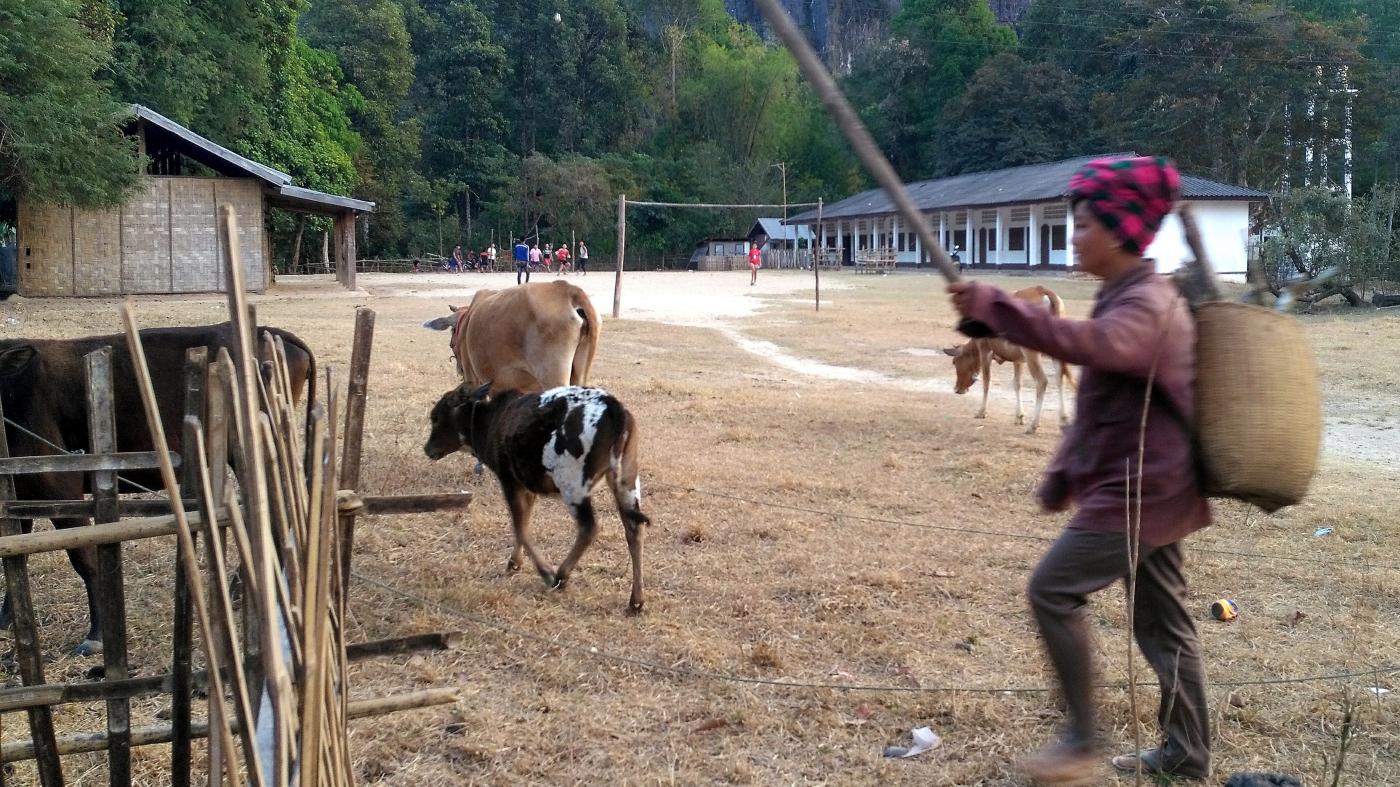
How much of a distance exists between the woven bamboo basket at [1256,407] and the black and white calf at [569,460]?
9.49ft

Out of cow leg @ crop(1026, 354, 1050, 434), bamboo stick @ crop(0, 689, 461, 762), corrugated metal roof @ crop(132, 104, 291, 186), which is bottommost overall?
bamboo stick @ crop(0, 689, 461, 762)

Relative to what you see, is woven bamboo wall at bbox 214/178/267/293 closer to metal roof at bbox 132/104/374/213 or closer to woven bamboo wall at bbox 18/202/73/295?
metal roof at bbox 132/104/374/213

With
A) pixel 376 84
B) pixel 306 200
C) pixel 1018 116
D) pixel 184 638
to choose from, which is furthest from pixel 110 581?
pixel 1018 116

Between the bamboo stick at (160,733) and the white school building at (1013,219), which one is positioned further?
the white school building at (1013,219)

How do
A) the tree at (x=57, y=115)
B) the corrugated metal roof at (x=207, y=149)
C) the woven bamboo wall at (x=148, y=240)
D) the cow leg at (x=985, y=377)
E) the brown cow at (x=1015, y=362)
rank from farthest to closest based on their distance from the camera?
the woven bamboo wall at (x=148, y=240) < the corrugated metal roof at (x=207, y=149) < the tree at (x=57, y=115) < the cow leg at (x=985, y=377) < the brown cow at (x=1015, y=362)

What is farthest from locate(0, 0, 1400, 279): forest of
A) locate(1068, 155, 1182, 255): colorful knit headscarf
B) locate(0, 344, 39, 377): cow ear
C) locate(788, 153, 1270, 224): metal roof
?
locate(1068, 155, 1182, 255): colorful knit headscarf

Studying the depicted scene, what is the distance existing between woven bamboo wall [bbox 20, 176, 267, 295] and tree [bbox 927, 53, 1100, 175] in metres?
42.9

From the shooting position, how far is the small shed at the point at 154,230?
25297mm

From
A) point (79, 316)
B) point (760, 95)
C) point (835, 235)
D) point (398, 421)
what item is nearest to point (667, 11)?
point (760, 95)

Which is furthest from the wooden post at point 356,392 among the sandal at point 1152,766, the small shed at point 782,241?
the small shed at point 782,241

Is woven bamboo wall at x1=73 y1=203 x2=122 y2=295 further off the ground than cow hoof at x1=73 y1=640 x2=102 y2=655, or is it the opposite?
woven bamboo wall at x1=73 y1=203 x2=122 y2=295

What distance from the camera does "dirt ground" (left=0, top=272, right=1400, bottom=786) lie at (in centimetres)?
394

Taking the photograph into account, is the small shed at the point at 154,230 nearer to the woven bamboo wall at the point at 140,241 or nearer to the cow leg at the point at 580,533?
the woven bamboo wall at the point at 140,241

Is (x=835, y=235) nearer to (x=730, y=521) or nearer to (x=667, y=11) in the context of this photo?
(x=667, y=11)
